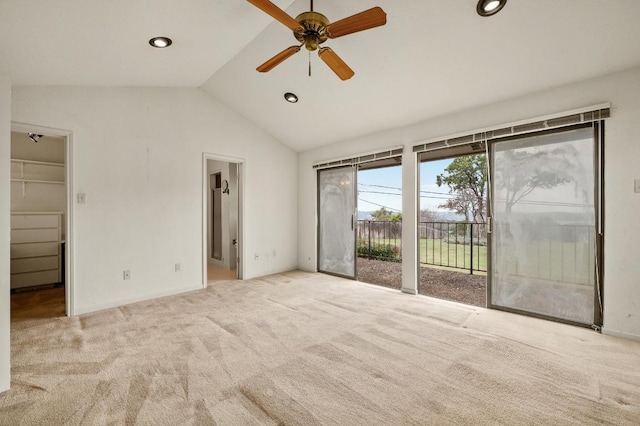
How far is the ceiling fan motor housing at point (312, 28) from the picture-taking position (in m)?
1.91

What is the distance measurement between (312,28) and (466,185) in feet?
15.6

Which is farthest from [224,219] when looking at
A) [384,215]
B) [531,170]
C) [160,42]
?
[531,170]

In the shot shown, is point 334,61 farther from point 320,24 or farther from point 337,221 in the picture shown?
point 337,221

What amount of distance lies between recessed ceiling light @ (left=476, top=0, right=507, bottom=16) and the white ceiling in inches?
2.6

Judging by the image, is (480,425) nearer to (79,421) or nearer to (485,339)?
(485,339)

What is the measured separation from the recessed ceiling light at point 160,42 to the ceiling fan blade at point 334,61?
140cm

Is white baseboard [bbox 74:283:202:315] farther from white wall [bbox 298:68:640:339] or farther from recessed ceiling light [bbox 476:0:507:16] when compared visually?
white wall [bbox 298:68:640:339]

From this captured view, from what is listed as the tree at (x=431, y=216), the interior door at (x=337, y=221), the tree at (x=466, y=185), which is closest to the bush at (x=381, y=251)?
the tree at (x=431, y=216)

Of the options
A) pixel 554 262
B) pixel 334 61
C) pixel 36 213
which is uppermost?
pixel 334 61

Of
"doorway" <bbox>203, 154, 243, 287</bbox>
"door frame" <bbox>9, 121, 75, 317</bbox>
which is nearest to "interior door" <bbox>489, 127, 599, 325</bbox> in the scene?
"doorway" <bbox>203, 154, 243, 287</bbox>

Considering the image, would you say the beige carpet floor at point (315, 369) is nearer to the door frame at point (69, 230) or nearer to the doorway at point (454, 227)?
the door frame at point (69, 230)

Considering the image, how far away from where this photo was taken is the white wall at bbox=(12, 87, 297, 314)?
3.19 m

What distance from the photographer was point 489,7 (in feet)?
6.92

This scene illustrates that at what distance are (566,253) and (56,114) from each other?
5.41 m
